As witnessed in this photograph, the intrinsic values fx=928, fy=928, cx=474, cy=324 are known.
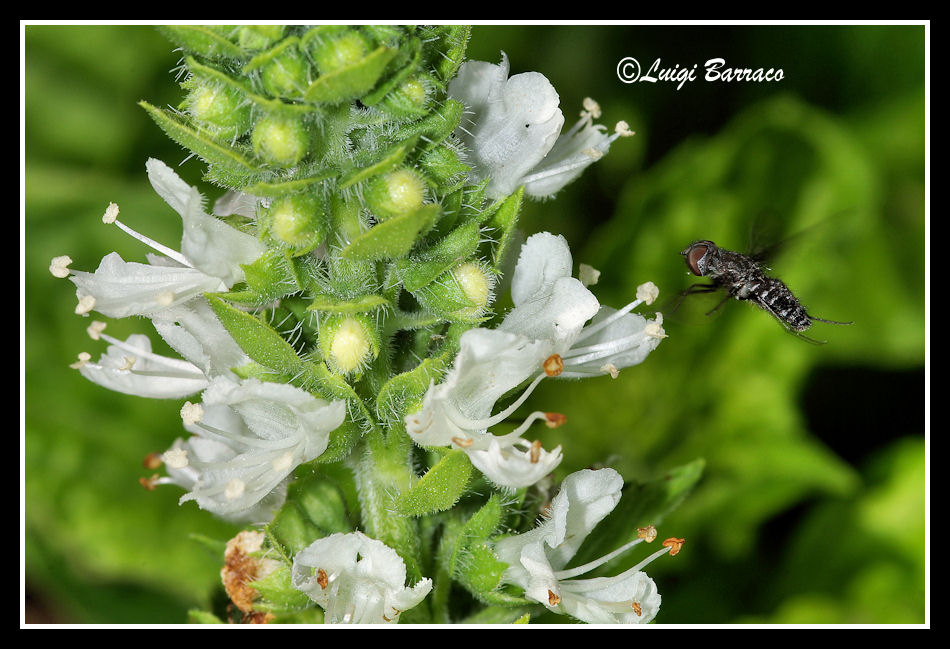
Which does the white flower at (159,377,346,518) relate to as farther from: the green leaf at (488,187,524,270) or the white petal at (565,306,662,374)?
the white petal at (565,306,662,374)

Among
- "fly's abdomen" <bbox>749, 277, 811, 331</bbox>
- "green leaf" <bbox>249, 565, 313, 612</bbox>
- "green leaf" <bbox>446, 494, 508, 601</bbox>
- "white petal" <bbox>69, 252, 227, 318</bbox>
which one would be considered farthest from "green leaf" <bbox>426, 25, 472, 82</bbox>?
"fly's abdomen" <bbox>749, 277, 811, 331</bbox>

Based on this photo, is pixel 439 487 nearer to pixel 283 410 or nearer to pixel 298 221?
pixel 283 410

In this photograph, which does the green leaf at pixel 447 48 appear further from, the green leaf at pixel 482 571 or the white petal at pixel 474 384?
the green leaf at pixel 482 571

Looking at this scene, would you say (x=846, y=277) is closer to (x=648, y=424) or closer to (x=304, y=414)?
(x=648, y=424)

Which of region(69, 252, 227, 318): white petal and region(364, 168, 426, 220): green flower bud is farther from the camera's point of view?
region(69, 252, 227, 318): white petal

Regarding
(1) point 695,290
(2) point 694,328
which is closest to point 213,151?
(1) point 695,290
